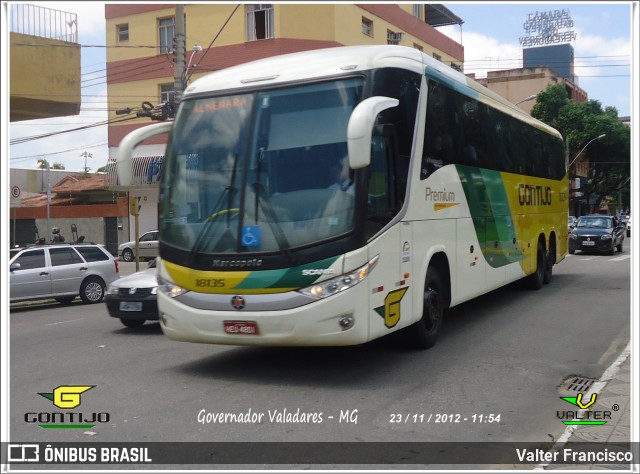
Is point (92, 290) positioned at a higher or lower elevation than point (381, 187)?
lower

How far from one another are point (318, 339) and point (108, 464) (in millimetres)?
2518

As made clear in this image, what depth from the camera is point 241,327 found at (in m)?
7.13

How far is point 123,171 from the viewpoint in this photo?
755cm

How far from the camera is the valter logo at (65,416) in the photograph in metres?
6.17

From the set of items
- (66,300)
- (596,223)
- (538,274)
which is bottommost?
(66,300)

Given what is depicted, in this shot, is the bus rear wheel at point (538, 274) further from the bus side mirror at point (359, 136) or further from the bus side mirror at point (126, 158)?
the bus side mirror at point (126, 158)

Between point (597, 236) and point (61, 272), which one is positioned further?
point (597, 236)

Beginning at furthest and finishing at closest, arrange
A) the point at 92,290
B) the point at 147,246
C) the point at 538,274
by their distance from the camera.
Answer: the point at 147,246 → the point at 92,290 → the point at 538,274

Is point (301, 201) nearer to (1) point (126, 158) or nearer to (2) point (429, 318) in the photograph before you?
(1) point (126, 158)

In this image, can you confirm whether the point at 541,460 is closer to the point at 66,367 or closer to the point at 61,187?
the point at 66,367

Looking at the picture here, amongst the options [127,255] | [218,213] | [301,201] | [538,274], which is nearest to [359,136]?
[301,201]

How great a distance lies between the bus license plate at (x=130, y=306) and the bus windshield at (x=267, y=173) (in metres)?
3.97

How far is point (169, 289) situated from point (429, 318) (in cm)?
339

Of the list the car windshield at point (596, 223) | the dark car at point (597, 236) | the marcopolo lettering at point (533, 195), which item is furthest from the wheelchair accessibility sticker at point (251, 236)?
the car windshield at point (596, 223)
